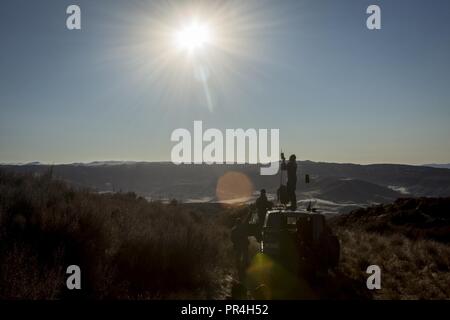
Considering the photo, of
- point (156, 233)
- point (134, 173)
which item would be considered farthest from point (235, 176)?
point (156, 233)

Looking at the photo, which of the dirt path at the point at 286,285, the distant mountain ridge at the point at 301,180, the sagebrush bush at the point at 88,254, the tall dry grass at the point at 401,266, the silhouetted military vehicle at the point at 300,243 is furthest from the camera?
the distant mountain ridge at the point at 301,180

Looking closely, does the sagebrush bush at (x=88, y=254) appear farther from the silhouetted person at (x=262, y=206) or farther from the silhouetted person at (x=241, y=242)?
the silhouetted person at (x=262, y=206)

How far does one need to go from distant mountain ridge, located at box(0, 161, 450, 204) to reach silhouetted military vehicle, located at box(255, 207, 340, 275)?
65796mm

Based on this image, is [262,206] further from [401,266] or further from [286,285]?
[401,266]

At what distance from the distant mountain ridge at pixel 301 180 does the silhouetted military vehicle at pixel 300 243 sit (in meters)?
65.8

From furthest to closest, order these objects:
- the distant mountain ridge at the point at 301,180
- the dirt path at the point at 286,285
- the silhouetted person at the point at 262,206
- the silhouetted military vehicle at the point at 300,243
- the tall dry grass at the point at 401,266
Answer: the distant mountain ridge at the point at 301,180
the silhouetted person at the point at 262,206
the silhouetted military vehicle at the point at 300,243
the tall dry grass at the point at 401,266
the dirt path at the point at 286,285

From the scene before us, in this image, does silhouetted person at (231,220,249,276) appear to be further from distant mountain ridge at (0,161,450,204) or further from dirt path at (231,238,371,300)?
distant mountain ridge at (0,161,450,204)

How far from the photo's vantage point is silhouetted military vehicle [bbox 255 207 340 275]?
1123cm

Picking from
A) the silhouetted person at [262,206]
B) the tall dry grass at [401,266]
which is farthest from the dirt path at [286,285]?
the silhouetted person at [262,206]

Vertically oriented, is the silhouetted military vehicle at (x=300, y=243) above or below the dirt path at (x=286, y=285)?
above

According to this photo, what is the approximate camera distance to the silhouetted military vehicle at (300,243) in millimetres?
11227
